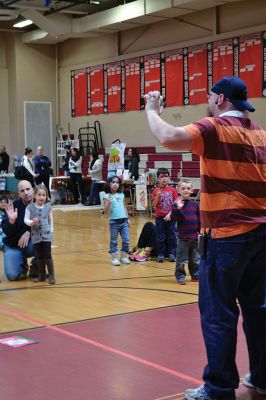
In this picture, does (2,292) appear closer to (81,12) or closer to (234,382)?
(234,382)

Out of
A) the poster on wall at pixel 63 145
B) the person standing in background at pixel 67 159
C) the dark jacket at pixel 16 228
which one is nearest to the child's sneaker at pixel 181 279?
the dark jacket at pixel 16 228

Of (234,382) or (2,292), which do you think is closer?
(234,382)

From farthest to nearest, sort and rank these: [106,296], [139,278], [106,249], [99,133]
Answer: [99,133]
[106,249]
[139,278]
[106,296]

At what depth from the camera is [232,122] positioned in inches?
140

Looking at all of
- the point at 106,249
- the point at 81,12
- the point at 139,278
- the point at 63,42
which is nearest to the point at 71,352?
the point at 139,278

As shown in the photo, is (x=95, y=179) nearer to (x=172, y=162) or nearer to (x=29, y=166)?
(x=29, y=166)

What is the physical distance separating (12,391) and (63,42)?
2303 centimetres

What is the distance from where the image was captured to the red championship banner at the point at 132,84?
2189cm

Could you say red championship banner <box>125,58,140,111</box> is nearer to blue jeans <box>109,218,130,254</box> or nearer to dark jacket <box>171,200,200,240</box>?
blue jeans <box>109,218,130,254</box>

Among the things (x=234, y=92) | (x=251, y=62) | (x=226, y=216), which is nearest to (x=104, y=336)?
(x=226, y=216)

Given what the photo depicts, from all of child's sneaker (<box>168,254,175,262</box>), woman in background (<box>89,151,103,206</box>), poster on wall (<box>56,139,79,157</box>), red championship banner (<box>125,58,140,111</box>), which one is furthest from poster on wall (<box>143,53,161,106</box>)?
child's sneaker (<box>168,254,175,262</box>)

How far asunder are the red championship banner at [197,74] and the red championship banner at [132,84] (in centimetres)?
269

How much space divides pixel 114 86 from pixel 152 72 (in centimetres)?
215

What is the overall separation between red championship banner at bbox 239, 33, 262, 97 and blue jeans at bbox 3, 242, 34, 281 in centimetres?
1060
